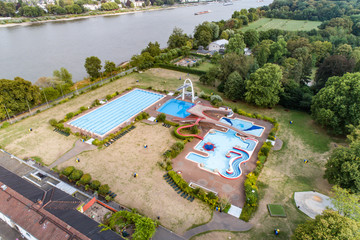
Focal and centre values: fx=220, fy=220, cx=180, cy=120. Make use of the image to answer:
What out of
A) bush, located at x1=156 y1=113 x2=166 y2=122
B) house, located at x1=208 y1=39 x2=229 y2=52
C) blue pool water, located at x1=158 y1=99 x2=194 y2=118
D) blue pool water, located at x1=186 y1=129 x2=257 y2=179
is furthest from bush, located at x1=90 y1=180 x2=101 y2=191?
→ house, located at x1=208 y1=39 x2=229 y2=52

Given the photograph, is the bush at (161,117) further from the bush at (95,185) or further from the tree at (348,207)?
the tree at (348,207)

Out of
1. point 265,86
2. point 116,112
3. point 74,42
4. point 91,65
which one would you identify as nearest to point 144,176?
point 116,112

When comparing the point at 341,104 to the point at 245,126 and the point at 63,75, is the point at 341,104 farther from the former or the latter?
the point at 63,75

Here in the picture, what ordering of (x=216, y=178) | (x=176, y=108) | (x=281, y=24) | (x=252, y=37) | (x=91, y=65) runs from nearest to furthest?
(x=216, y=178) → (x=176, y=108) → (x=91, y=65) → (x=252, y=37) → (x=281, y=24)

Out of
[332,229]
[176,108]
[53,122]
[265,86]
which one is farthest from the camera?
[176,108]

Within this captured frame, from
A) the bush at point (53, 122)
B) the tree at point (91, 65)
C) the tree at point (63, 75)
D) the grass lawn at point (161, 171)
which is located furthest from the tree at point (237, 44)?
the bush at point (53, 122)

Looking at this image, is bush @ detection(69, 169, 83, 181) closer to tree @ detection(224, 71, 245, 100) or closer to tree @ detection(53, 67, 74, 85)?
tree @ detection(53, 67, 74, 85)
